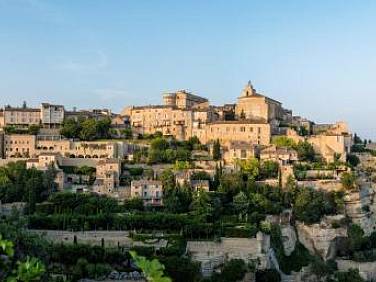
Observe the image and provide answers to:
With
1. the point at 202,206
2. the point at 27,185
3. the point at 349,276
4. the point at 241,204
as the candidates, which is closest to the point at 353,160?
the point at 241,204

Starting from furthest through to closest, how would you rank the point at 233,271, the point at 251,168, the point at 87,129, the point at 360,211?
the point at 87,129
the point at 251,168
the point at 360,211
the point at 233,271

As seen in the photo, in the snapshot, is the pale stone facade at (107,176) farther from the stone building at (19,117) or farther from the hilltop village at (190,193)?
the stone building at (19,117)

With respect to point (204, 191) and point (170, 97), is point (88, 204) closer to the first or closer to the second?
point (204, 191)

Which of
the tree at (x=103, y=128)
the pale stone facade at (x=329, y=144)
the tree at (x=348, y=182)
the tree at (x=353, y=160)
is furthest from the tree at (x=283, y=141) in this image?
the tree at (x=103, y=128)

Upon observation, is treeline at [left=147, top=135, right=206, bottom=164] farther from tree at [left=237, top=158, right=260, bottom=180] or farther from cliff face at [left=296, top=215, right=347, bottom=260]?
cliff face at [left=296, top=215, right=347, bottom=260]

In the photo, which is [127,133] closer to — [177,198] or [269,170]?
[269,170]

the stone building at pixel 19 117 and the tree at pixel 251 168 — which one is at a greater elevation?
the stone building at pixel 19 117
